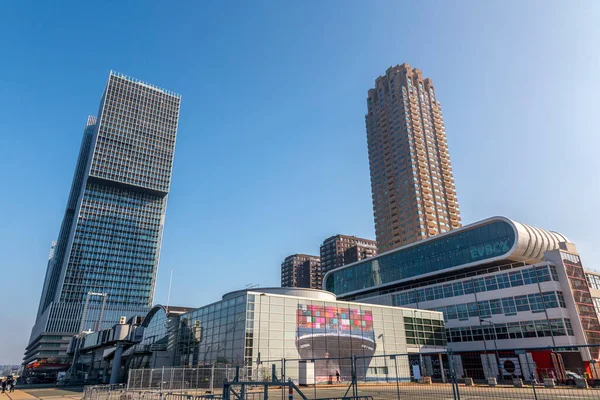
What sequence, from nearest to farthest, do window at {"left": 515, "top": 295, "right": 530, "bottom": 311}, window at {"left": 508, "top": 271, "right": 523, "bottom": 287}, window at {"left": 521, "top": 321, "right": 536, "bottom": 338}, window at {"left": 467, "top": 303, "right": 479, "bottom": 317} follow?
window at {"left": 521, "top": 321, "right": 536, "bottom": 338}
window at {"left": 515, "top": 295, "right": 530, "bottom": 311}
window at {"left": 508, "top": 271, "right": 523, "bottom": 287}
window at {"left": 467, "top": 303, "right": 479, "bottom": 317}

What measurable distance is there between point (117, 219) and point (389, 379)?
162 m

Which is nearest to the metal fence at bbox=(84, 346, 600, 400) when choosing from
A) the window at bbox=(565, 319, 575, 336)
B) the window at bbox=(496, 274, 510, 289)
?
the window at bbox=(565, 319, 575, 336)

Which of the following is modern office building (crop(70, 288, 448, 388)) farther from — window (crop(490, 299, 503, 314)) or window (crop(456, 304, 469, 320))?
window (crop(490, 299, 503, 314))

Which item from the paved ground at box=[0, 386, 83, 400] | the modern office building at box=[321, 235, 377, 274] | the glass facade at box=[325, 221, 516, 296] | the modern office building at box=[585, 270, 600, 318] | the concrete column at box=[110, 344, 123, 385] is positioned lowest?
the paved ground at box=[0, 386, 83, 400]

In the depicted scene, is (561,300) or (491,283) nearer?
(561,300)

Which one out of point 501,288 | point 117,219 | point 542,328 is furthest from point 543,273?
point 117,219

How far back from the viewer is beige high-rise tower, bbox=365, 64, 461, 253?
129 metres

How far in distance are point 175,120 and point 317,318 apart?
167 meters

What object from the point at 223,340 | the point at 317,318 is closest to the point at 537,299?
the point at 317,318

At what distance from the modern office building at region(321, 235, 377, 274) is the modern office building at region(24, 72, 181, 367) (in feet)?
270

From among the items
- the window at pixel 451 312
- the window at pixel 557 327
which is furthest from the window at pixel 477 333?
the window at pixel 557 327

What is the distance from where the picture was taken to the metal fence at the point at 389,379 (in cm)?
2466

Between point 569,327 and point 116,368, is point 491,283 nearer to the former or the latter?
point 569,327

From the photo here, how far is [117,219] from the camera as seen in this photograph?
165m
